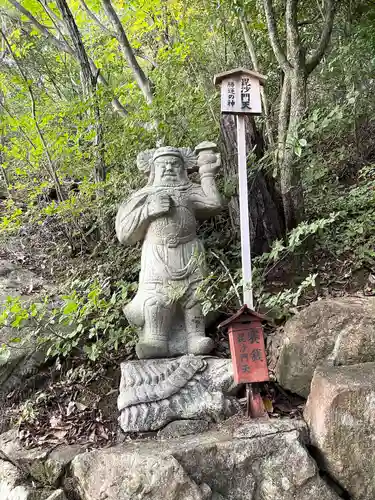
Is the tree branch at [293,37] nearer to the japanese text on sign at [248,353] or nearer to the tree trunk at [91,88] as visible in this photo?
the tree trunk at [91,88]

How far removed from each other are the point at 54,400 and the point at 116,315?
0.88 m

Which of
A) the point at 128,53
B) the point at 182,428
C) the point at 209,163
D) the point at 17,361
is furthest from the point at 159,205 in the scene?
the point at 128,53

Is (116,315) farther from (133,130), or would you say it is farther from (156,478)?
(133,130)

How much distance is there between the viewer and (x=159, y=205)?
383 cm

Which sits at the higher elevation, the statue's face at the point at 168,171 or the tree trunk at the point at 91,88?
the tree trunk at the point at 91,88

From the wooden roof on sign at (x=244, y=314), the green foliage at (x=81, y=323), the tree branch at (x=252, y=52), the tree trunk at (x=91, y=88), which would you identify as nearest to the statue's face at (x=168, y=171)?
the green foliage at (x=81, y=323)

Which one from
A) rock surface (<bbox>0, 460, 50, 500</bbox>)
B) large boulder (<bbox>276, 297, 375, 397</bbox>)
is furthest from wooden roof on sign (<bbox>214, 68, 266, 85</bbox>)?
rock surface (<bbox>0, 460, 50, 500</bbox>)

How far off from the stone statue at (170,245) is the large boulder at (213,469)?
96cm

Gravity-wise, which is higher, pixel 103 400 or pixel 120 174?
pixel 120 174

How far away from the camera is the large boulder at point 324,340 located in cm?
291

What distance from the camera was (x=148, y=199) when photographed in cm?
395

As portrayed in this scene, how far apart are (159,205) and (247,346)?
1.55 metres

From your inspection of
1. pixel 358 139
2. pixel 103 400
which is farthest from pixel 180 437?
pixel 358 139

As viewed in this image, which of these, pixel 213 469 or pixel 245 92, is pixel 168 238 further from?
pixel 213 469
